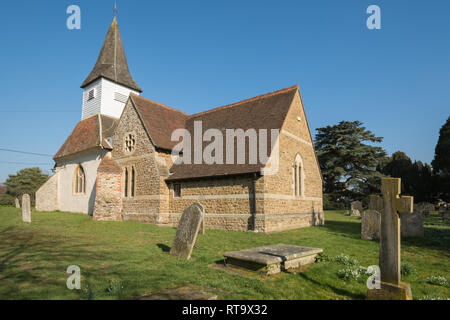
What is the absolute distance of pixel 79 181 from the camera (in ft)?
78.7

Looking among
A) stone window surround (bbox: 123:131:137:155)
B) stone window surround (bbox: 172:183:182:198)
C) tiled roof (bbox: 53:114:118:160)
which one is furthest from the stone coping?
tiled roof (bbox: 53:114:118:160)

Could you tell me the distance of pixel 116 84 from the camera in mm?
27922

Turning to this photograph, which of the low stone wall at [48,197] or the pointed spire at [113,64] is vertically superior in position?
the pointed spire at [113,64]

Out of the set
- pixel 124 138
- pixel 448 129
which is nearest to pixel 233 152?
pixel 124 138

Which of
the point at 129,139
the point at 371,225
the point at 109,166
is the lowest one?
the point at 371,225

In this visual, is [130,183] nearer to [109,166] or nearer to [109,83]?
[109,166]

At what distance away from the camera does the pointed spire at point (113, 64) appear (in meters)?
27.8

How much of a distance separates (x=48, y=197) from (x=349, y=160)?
119ft

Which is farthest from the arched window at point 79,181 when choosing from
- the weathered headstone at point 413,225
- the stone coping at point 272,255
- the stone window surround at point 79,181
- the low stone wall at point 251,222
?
the weathered headstone at point 413,225

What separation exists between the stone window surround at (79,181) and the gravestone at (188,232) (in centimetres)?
1892

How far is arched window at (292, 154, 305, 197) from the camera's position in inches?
685

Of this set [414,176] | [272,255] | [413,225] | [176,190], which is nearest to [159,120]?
[176,190]

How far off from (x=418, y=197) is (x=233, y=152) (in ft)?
107

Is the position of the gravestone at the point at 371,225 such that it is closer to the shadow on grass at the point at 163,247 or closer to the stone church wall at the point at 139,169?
the shadow on grass at the point at 163,247
